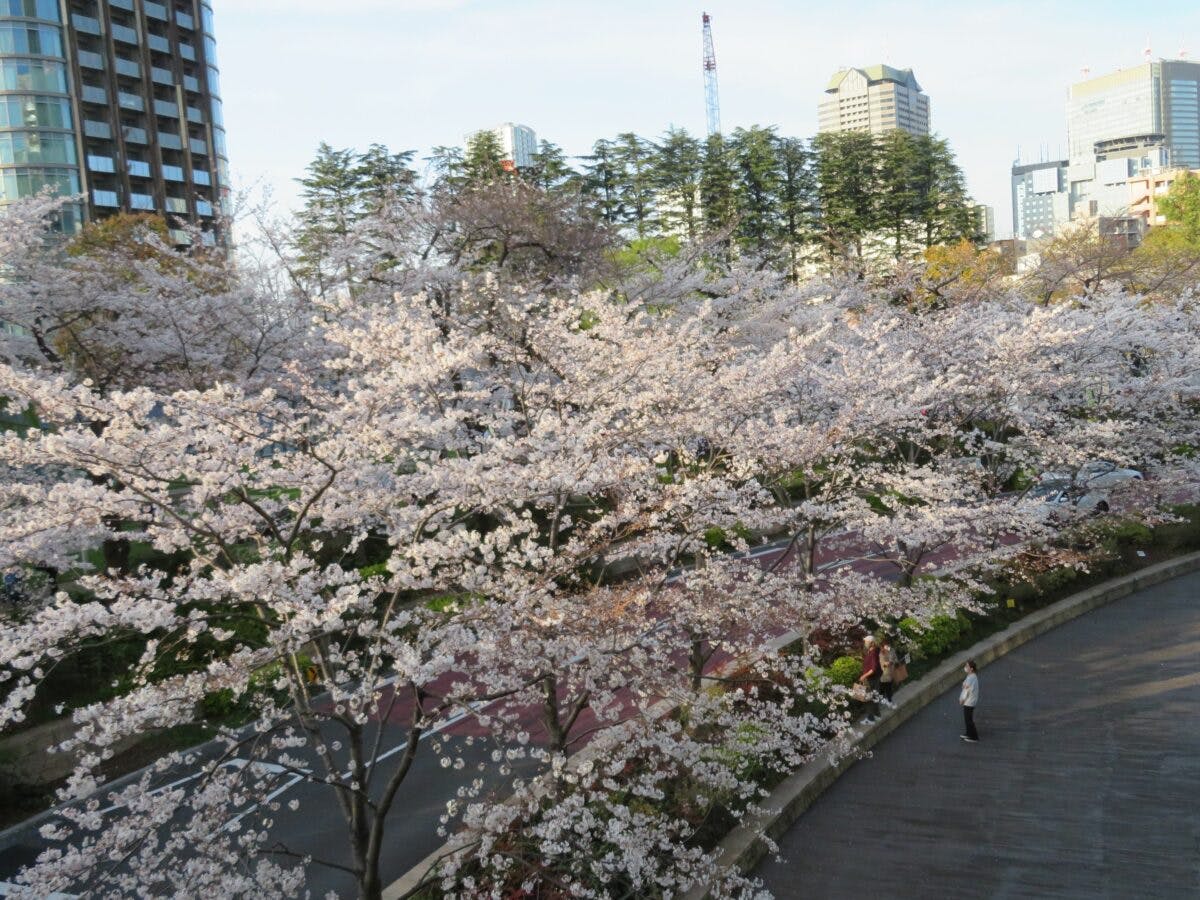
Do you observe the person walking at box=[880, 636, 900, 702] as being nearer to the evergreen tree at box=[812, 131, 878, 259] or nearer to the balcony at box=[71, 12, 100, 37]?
the evergreen tree at box=[812, 131, 878, 259]

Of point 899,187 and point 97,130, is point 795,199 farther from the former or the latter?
point 97,130

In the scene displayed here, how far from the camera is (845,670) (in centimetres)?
1429

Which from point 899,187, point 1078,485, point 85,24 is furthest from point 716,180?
point 85,24

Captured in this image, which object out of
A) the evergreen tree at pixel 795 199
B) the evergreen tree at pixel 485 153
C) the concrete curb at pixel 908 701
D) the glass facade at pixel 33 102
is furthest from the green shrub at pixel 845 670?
the glass facade at pixel 33 102

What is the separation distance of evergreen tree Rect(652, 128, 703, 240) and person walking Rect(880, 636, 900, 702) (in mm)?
34168

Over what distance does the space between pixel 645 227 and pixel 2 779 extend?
126ft

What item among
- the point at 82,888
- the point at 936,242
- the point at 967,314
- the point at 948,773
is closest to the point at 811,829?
the point at 948,773

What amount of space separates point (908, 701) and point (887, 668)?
968 millimetres

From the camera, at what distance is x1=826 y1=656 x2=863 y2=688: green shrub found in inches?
554

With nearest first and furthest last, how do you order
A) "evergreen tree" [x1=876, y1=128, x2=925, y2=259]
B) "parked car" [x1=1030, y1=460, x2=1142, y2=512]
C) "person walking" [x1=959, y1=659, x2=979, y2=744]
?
1. "person walking" [x1=959, y1=659, x2=979, y2=744]
2. "parked car" [x1=1030, y1=460, x2=1142, y2=512]
3. "evergreen tree" [x1=876, y1=128, x2=925, y2=259]

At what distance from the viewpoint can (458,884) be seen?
8.67 meters

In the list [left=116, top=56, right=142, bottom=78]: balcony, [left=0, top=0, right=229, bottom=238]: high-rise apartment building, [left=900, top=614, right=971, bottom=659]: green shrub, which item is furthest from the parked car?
[left=116, top=56, right=142, bottom=78]: balcony

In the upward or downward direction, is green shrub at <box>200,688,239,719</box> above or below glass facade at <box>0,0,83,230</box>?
below

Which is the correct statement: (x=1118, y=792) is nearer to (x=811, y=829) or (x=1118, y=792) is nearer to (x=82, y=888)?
(x=811, y=829)
